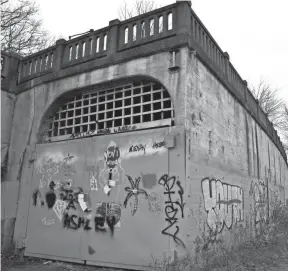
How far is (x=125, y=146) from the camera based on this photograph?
630cm

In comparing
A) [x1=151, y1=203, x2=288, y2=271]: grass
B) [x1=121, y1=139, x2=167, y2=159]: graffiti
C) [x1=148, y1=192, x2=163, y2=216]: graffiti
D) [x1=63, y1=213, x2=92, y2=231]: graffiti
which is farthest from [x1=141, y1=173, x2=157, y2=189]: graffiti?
[x1=63, y1=213, x2=92, y2=231]: graffiti

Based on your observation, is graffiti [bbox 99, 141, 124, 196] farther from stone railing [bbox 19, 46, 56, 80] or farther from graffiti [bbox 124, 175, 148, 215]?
stone railing [bbox 19, 46, 56, 80]

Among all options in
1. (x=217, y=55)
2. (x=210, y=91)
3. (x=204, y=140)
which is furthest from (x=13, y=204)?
(x=217, y=55)

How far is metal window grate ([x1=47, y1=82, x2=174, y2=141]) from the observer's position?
6.71 metres

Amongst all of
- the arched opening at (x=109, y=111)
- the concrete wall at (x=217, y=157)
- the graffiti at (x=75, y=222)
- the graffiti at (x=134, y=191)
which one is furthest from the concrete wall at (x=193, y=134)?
the graffiti at (x=75, y=222)

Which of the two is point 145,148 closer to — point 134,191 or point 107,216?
point 134,191

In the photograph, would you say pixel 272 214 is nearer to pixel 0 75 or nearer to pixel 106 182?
pixel 106 182

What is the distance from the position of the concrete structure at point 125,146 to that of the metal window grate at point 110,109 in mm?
31

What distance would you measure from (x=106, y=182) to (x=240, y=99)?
5.51 metres

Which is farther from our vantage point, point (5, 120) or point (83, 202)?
point (5, 120)

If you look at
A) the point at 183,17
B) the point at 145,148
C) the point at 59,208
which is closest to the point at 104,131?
the point at 145,148

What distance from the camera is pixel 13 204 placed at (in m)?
7.79

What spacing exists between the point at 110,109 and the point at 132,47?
151 centimetres

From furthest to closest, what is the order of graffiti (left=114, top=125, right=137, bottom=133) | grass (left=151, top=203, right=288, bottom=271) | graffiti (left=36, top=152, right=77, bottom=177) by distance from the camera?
graffiti (left=36, top=152, right=77, bottom=177), graffiti (left=114, top=125, right=137, bottom=133), grass (left=151, top=203, right=288, bottom=271)
